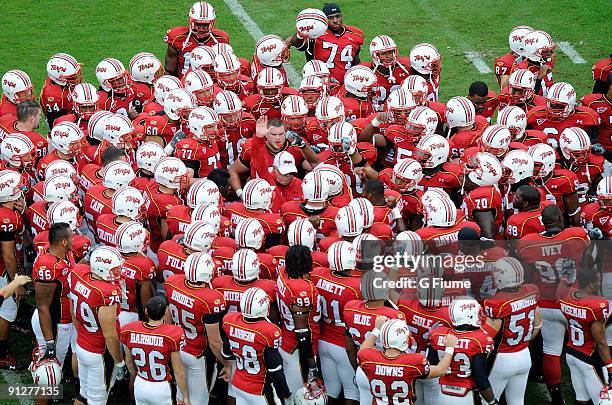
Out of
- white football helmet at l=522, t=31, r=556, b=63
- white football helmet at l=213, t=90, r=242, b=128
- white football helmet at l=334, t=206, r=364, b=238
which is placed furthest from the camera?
white football helmet at l=522, t=31, r=556, b=63

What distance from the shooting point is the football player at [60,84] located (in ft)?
41.5

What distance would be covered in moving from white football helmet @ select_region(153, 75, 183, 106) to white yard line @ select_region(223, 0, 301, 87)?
3.90 meters

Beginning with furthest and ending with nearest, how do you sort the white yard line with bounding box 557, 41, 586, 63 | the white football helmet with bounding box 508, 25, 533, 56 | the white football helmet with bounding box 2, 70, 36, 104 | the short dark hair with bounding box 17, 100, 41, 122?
1. the white yard line with bounding box 557, 41, 586, 63
2. the white football helmet with bounding box 508, 25, 533, 56
3. the white football helmet with bounding box 2, 70, 36, 104
4. the short dark hair with bounding box 17, 100, 41, 122

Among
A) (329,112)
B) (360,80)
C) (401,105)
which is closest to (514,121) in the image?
(401,105)

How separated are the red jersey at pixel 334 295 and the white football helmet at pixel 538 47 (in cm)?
529

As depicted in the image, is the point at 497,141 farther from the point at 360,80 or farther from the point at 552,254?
the point at 360,80

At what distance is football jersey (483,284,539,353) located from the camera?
28.2ft

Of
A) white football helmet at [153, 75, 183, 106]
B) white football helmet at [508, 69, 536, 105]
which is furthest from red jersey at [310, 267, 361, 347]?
white football helmet at [508, 69, 536, 105]

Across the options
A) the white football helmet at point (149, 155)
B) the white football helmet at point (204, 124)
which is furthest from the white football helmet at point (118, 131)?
the white football helmet at point (204, 124)

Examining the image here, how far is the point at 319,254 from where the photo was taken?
9305 mm

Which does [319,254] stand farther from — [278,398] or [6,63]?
[6,63]

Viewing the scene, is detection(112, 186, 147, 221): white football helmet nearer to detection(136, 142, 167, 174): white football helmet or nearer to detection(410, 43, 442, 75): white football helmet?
detection(136, 142, 167, 174): white football helmet

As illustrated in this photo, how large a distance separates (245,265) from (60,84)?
518cm

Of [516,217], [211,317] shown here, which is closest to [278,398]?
[211,317]
